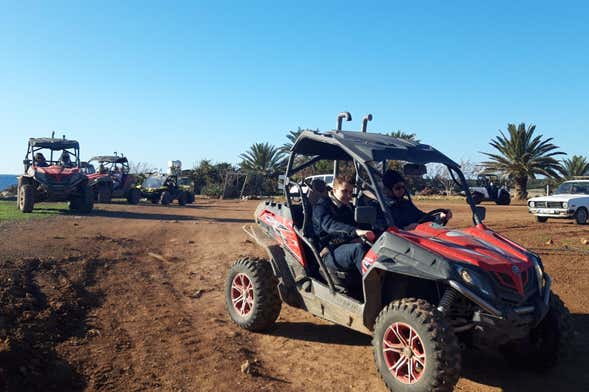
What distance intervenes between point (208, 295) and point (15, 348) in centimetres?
301

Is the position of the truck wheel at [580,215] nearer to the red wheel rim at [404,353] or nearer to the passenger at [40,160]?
the red wheel rim at [404,353]

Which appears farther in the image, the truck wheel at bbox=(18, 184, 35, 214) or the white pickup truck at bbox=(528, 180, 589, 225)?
the white pickup truck at bbox=(528, 180, 589, 225)

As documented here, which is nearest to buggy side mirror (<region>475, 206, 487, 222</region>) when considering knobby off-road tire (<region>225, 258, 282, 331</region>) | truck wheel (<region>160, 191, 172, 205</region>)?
knobby off-road tire (<region>225, 258, 282, 331</region>)

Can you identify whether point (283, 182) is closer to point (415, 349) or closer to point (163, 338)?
point (163, 338)

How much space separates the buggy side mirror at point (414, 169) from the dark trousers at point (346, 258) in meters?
1.05

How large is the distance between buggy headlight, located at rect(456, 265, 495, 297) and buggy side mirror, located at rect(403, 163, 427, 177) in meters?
1.56

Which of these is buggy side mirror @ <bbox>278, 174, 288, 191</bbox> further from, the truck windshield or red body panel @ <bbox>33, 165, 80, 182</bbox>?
the truck windshield

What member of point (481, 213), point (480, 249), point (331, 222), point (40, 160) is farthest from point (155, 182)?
point (480, 249)

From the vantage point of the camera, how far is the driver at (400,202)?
17.5 ft

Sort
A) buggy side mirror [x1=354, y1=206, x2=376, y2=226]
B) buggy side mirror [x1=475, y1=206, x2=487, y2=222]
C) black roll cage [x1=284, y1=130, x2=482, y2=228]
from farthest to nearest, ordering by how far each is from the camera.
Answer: buggy side mirror [x1=475, y1=206, x2=487, y2=222]
black roll cage [x1=284, y1=130, x2=482, y2=228]
buggy side mirror [x1=354, y1=206, x2=376, y2=226]

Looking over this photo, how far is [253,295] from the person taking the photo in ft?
18.0

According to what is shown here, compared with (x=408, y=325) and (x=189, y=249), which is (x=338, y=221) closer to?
(x=408, y=325)

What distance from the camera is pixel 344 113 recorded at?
589 cm

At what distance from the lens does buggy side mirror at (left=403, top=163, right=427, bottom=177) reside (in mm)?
5203
